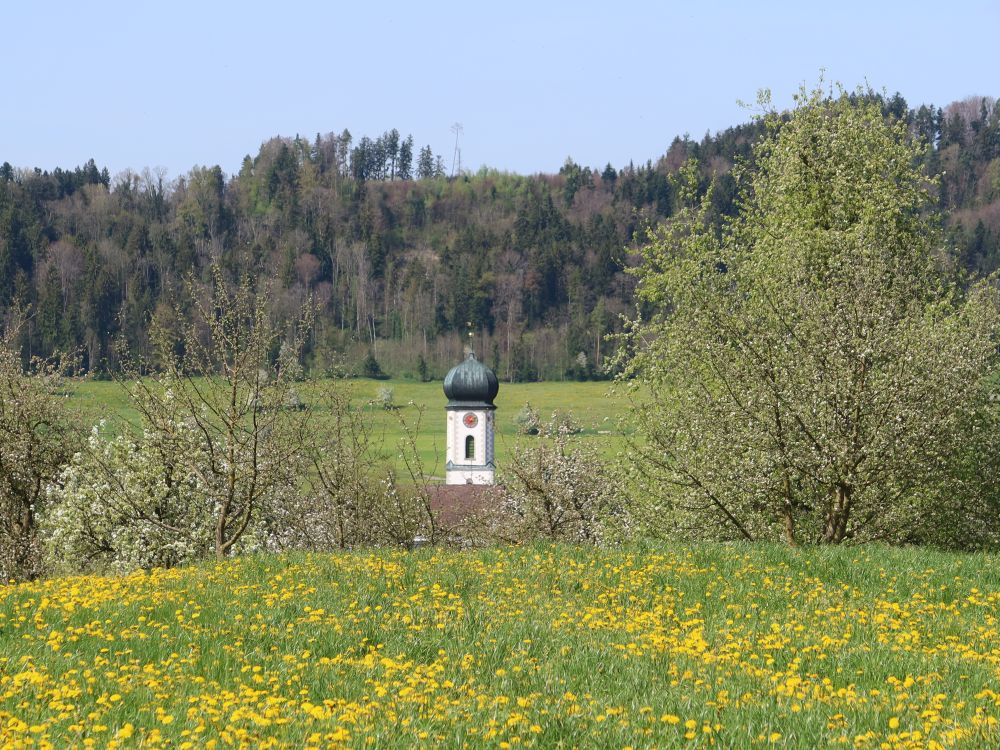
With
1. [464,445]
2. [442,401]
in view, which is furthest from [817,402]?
[442,401]

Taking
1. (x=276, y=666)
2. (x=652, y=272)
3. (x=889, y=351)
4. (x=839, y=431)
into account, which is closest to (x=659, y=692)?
(x=276, y=666)

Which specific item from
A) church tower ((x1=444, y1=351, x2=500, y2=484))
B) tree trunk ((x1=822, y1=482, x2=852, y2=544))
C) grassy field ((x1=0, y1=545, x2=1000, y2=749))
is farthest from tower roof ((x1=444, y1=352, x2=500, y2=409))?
grassy field ((x1=0, y1=545, x2=1000, y2=749))

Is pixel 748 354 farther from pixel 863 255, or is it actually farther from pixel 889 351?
pixel 863 255

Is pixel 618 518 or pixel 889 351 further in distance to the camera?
pixel 618 518

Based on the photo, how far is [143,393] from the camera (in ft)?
83.7

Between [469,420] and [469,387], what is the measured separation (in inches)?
111

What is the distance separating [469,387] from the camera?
97.0m

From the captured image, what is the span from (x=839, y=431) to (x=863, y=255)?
22.6 feet

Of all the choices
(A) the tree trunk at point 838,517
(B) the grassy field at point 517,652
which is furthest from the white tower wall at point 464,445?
(B) the grassy field at point 517,652

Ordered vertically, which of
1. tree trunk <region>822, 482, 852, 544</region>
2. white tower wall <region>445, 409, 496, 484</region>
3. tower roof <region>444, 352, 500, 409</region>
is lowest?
white tower wall <region>445, 409, 496, 484</region>

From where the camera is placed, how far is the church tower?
95.0 metres

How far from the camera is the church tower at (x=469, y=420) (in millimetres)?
95000

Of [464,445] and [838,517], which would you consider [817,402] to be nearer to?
[838,517]

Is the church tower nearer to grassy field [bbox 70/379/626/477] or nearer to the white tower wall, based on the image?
the white tower wall
